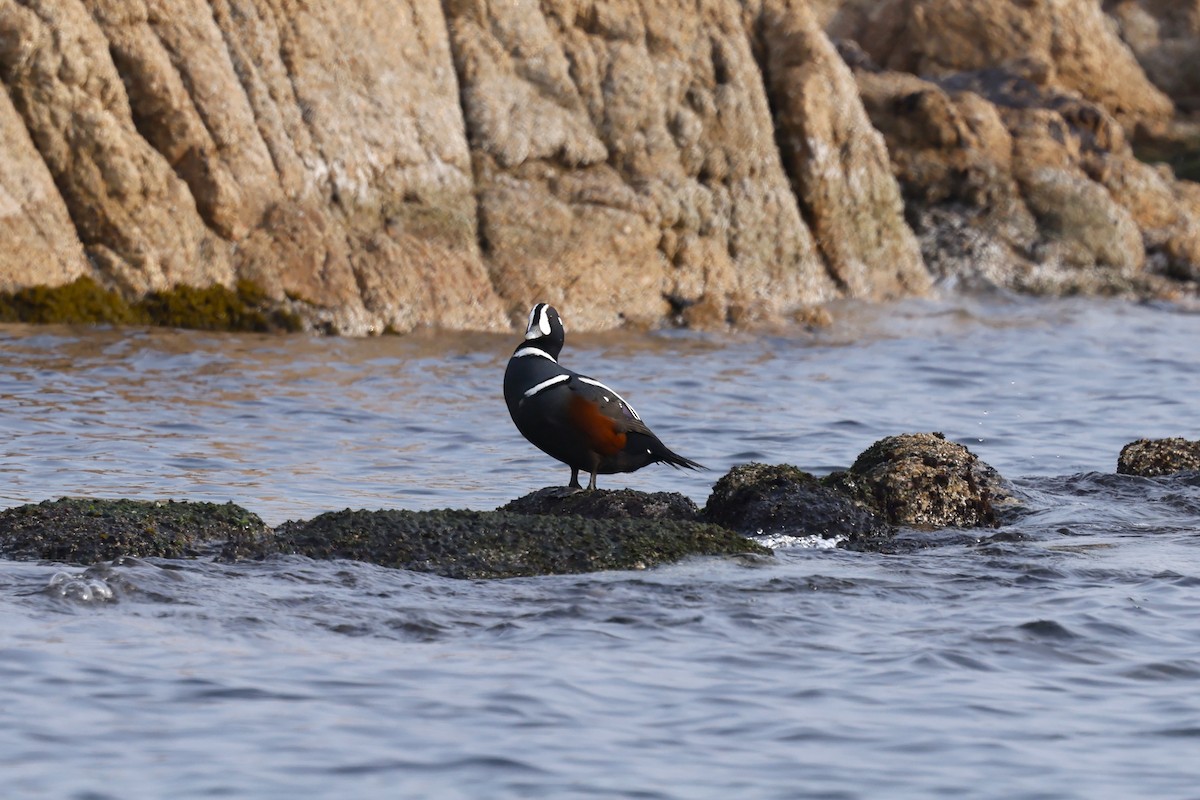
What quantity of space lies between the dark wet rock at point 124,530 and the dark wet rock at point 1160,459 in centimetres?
537

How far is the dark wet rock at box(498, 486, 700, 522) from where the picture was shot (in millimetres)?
8211

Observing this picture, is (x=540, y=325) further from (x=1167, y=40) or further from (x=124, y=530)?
(x=1167, y=40)

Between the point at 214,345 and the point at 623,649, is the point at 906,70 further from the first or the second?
the point at 623,649

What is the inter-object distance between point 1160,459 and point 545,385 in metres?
4.03

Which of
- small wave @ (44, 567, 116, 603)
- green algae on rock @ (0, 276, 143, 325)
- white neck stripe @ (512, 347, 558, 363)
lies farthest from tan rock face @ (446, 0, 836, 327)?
small wave @ (44, 567, 116, 603)

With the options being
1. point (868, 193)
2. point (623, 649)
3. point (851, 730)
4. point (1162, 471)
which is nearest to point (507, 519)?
point (623, 649)

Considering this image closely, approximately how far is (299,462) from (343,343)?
4.75 metres

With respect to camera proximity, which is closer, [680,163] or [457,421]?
[457,421]

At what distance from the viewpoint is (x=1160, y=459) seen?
1016 centimetres

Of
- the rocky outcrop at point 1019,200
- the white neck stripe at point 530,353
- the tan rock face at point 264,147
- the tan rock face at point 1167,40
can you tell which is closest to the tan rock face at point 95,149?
the tan rock face at point 264,147

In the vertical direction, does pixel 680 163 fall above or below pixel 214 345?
above

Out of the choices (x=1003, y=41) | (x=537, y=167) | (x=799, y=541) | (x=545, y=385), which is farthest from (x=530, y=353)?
(x=1003, y=41)

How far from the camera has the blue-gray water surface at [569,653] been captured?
5.08 metres

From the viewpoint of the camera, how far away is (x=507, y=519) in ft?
25.0
